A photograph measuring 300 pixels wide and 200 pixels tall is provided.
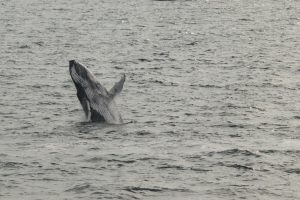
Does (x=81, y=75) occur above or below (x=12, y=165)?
above

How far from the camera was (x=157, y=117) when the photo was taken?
25172 millimetres

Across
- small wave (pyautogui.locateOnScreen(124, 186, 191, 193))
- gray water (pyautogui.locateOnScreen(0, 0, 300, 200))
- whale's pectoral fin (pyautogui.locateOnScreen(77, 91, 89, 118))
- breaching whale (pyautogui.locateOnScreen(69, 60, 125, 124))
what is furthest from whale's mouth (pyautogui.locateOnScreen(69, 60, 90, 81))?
small wave (pyautogui.locateOnScreen(124, 186, 191, 193))

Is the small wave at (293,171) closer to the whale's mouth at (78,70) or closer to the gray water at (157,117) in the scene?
the gray water at (157,117)

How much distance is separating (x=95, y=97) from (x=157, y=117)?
9.11 ft

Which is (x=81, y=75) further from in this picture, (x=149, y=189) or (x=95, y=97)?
Answer: (x=149, y=189)

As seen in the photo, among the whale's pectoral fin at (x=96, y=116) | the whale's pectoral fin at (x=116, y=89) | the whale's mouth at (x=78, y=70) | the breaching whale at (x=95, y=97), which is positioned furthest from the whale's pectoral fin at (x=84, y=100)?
the whale's pectoral fin at (x=116, y=89)

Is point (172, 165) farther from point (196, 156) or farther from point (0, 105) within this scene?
point (0, 105)

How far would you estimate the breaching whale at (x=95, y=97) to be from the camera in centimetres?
2352

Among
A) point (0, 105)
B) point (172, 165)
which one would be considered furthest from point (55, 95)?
point (172, 165)

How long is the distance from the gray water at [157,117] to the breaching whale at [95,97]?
0.48 meters

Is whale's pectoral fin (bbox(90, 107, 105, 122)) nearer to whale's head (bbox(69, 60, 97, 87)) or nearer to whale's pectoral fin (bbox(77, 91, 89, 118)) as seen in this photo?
whale's pectoral fin (bbox(77, 91, 89, 118))

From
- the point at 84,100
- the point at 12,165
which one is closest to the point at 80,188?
the point at 12,165

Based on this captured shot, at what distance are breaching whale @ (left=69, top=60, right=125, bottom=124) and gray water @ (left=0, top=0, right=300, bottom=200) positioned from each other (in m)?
0.48

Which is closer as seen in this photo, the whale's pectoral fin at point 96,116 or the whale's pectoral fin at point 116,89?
the whale's pectoral fin at point 116,89
